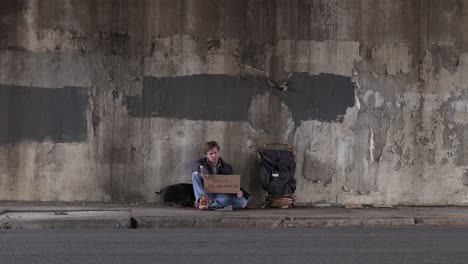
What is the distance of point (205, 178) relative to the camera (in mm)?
10688

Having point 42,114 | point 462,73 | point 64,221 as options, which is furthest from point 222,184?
point 462,73

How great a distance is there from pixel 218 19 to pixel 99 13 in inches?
90.1

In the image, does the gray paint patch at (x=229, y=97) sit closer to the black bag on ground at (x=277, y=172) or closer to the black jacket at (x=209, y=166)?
the black bag on ground at (x=277, y=172)

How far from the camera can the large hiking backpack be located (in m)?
11.3

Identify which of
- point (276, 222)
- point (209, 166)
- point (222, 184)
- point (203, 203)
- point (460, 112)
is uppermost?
point (460, 112)

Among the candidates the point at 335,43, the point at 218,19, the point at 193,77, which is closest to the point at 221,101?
the point at 193,77

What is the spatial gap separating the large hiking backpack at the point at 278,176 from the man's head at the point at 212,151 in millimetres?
980

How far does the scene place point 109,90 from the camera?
11523 mm

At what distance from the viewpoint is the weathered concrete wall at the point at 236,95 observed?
11.4m

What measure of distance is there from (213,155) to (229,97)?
1429 mm

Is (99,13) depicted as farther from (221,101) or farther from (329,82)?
(329,82)

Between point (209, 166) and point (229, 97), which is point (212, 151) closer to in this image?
point (209, 166)

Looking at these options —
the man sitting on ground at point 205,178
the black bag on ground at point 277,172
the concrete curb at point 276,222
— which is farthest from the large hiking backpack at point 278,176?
the concrete curb at point 276,222

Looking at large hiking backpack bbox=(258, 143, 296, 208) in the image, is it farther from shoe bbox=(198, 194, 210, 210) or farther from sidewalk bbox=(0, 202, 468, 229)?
shoe bbox=(198, 194, 210, 210)
